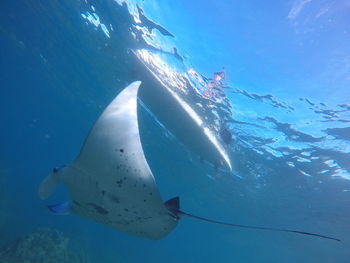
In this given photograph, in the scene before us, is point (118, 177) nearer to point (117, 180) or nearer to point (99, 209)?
point (117, 180)

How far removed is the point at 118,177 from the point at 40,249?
472 inches

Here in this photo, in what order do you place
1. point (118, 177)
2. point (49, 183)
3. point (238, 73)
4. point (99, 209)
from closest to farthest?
point (118, 177) < point (49, 183) < point (99, 209) < point (238, 73)

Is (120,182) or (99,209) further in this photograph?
(99,209)

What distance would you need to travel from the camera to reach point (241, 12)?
25.4 ft

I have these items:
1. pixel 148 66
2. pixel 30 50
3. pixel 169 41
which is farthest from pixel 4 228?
pixel 169 41

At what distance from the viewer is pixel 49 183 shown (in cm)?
355

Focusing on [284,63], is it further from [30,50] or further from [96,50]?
[30,50]

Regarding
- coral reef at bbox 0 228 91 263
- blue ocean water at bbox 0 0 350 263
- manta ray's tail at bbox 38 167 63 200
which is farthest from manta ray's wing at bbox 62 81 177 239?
coral reef at bbox 0 228 91 263

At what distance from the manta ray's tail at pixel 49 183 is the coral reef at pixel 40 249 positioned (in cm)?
993

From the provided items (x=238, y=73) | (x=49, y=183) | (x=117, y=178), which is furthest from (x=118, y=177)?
(x=238, y=73)

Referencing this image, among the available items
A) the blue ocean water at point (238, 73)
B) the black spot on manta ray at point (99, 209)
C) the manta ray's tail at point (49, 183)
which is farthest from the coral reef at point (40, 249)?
the black spot on manta ray at point (99, 209)

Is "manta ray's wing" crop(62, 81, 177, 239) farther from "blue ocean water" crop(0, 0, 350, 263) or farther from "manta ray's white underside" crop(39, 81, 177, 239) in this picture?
"blue ocean water" crop(0, 0, 350, 263)

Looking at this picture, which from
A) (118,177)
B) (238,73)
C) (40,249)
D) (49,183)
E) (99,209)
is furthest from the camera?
(40,249)

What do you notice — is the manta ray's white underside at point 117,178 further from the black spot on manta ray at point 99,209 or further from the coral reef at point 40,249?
the coral reef at point 40,249
